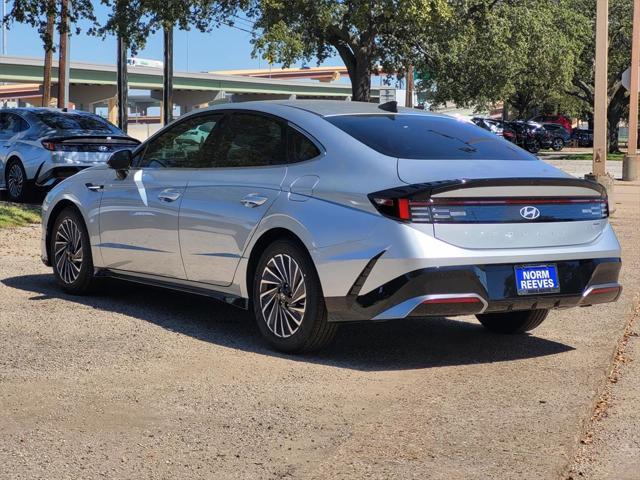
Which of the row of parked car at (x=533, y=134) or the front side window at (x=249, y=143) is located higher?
the row of parked car at (x=533, y=134)

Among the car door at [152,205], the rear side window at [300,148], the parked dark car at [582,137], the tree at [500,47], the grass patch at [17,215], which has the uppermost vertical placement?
the tree at [500,47]

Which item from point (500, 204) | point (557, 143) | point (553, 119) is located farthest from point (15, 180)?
point (553, 119)

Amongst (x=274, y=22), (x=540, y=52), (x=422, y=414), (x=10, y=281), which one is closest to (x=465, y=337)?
(x=422, y=414)

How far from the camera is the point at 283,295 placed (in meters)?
6.60

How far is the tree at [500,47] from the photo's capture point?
2791cm

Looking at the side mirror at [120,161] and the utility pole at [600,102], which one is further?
the utility pole at [600,102]

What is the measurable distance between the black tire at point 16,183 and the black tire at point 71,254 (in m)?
8.81

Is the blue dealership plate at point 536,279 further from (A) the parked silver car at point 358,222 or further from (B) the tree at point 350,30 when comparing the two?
(B) the tree at point 350,30

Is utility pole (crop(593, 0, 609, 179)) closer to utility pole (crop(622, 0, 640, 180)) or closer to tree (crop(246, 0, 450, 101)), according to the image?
tree (crop(246, 0, 450, 101))

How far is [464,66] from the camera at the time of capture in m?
36.5

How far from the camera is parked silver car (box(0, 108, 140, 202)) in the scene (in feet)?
55.2

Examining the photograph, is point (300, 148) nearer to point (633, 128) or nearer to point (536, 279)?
point (536, 279)

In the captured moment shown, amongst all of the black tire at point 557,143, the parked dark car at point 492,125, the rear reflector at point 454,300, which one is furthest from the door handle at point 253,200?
the black tire at point 557,143

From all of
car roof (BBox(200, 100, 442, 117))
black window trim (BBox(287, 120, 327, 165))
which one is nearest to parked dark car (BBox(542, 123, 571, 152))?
car roof (BBox(200, 100, 442, 117))
